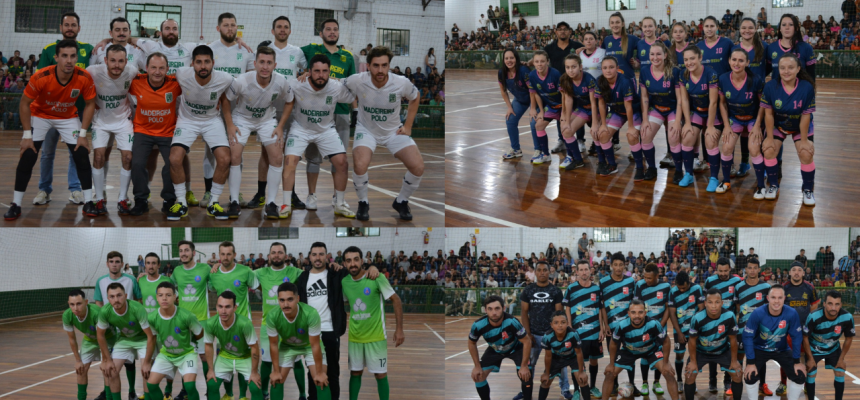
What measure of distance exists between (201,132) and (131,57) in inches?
52.1

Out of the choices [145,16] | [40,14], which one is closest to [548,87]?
[145,16]

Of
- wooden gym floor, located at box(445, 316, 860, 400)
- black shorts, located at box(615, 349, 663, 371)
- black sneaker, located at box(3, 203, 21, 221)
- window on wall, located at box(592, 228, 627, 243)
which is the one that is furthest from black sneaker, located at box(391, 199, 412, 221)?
window on wall, located at box(592, 228, 627, 243)

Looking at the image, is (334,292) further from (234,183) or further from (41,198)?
(41,198)

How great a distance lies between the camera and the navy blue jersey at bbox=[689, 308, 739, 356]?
584 cm

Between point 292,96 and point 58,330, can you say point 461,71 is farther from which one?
point 292,96

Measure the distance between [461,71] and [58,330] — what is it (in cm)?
1767

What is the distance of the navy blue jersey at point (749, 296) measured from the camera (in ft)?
20.9

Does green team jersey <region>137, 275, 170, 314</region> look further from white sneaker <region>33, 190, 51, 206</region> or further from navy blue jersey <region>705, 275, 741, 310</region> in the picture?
navy blue jersey <region>705, 275, 741, 310</region>

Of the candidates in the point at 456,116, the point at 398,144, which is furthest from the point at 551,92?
the point at 456,116

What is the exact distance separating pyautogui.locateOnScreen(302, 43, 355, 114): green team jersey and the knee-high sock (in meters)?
4.90

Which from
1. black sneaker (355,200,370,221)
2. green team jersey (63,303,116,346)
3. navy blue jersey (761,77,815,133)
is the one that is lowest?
green team jersey (63,303,116,346)

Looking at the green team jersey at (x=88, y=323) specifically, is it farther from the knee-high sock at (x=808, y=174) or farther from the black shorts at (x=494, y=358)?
the knee-high sock at (x=808, y=174)

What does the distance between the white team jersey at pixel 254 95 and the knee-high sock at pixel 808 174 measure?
212 inches

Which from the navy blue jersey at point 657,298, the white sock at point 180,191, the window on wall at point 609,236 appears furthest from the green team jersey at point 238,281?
the window on wall at point 609,236
